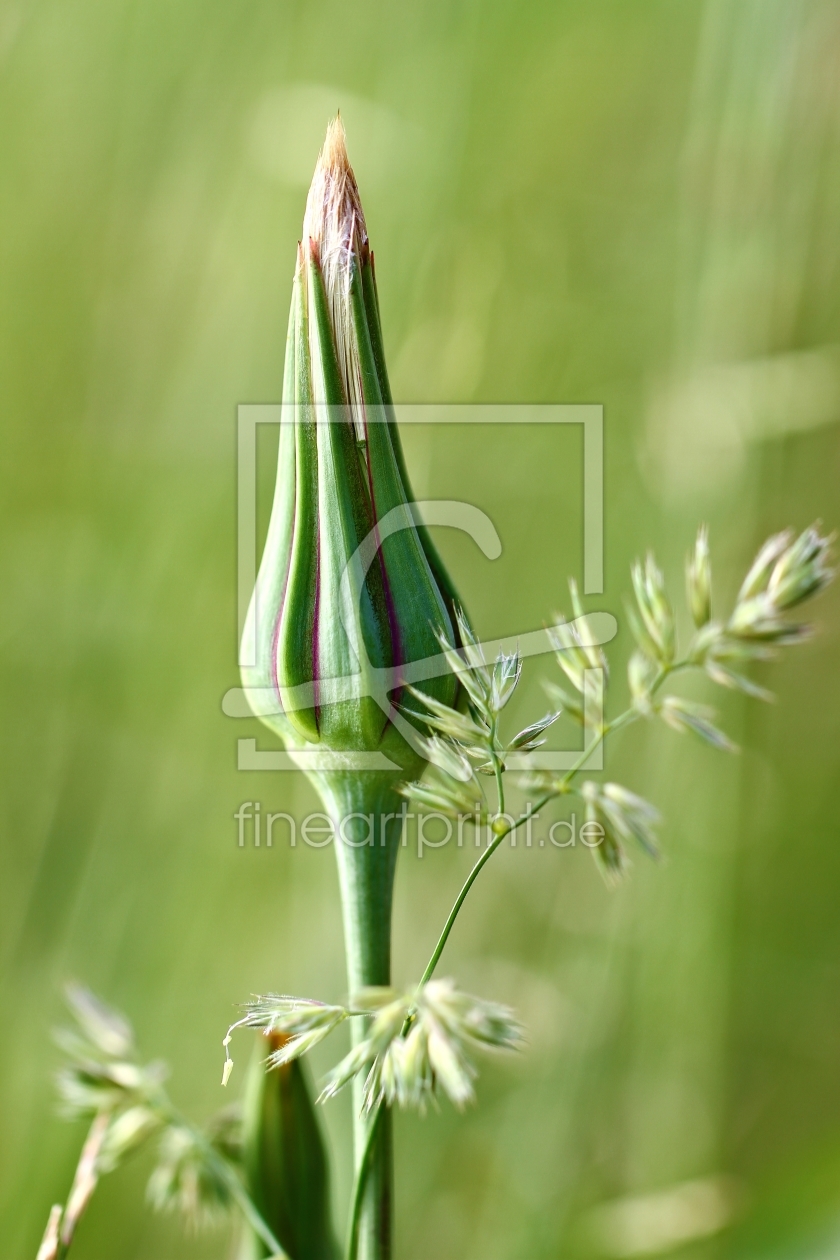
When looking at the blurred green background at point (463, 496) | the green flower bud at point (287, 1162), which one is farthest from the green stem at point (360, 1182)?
the blurred green background at point (463, 496)

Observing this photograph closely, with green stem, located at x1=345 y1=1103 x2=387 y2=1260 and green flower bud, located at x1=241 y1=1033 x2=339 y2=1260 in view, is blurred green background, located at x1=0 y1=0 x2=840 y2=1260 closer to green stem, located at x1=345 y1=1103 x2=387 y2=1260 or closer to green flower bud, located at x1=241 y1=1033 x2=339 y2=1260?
green flower bud, located at x1=241 y1=1033 x2=339 y2=1260

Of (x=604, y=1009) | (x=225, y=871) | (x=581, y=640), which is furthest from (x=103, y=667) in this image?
(x=581, y=640)

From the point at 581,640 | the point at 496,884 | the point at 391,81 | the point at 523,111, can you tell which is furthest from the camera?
the point at 523,111

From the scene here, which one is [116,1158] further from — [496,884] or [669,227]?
[669,227]

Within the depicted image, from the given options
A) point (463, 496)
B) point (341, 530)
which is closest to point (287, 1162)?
point (341, 530)

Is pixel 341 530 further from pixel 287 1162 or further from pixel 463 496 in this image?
pixel 463 496

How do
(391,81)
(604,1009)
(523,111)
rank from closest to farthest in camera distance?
(604,1009) < (391,81) < (523,111)
